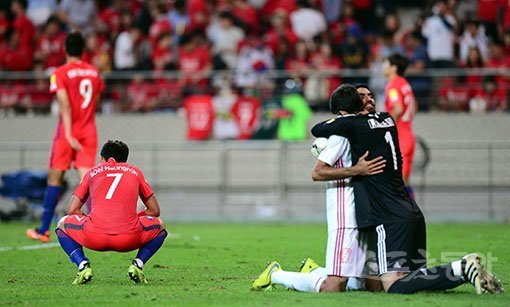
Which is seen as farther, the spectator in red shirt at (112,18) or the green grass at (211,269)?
the spectator in red shirt at (112,18)

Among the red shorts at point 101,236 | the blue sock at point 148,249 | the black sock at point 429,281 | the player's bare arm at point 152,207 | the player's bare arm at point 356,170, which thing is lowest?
the black sock at point 429,281

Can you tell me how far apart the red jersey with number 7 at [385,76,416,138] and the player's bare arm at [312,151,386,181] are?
244 inches

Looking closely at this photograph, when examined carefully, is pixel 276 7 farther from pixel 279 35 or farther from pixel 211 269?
pixel 211 269

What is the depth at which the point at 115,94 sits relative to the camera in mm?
22344

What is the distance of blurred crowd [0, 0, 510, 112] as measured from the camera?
2145 centimetres

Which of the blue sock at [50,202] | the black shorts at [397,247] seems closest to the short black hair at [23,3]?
the blue sock at [50,202]

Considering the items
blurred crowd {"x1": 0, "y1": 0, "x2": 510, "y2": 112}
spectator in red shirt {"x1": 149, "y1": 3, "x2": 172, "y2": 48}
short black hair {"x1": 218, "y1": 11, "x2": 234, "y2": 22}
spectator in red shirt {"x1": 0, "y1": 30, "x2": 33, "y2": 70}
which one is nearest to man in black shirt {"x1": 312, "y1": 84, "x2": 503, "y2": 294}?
blurred crowd {"x1": 0, "y1": 0, "x2": 510, "y2": 112}

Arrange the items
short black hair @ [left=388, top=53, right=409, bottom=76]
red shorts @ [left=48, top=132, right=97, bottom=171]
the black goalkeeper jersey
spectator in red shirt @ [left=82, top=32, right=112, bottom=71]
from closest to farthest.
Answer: the black goalkeeper jersey < red shorts @ [left=48, top=132, right=97, bottom=171] < short black hair @ [left=388, top=53, right=409, bottom=76] < spectator in red shirt @ [left=82, top=32, right=112, bottom=71]

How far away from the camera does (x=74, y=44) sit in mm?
13586

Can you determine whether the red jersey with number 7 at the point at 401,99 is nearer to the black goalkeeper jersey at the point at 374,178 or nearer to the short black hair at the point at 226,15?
the black goalkeeper jersey at the point at 374,178

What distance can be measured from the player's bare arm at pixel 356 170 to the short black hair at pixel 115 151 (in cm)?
198

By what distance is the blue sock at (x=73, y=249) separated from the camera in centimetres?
938

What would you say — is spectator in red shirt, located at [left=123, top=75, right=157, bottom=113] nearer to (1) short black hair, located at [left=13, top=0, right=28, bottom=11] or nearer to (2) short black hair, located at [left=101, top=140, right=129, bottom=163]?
(1) short black hair, located at [left=13, top=0, right=28, bottom=11]

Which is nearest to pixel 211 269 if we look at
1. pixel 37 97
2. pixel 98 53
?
pixel 37 97
